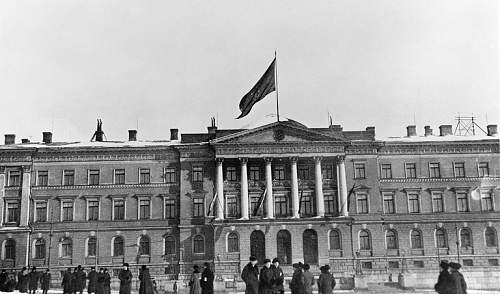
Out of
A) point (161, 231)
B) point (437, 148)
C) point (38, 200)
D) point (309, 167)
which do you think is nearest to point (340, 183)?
point (309, 167)

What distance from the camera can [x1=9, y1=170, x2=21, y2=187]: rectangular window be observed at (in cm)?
4716

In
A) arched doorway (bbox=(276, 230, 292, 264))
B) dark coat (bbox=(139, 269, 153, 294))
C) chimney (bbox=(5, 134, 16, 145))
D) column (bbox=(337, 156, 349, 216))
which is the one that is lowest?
dark coat (bbox=(139, 269, 153, 294))

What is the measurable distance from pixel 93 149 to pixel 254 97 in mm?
13602

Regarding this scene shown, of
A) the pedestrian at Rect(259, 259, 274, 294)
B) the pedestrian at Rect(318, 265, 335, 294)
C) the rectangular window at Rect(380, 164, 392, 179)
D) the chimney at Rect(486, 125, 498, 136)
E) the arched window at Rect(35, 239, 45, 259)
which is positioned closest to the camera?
the pedestrian at Rect(259, 259, 274, 294)

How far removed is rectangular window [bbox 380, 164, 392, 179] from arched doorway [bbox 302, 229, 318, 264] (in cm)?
747

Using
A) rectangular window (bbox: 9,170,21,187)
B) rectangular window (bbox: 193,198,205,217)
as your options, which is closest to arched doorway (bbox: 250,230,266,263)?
rectangular window (bbox: 193,198,205,217)

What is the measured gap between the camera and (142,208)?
155 feet

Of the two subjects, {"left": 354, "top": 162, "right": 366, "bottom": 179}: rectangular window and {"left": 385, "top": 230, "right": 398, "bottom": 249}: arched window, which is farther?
{"left": 354, "top": 162, "right": 366, "bottom": 179}: rectangular window

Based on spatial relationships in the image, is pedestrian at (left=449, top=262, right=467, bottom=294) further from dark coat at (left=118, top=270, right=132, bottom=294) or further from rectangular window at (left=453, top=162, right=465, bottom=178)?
rectangular window at (left=453, top=162, right=465, bottom=178)

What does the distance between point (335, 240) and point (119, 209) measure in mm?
17010

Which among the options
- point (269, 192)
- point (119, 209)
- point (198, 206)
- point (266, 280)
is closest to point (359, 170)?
point (269, 192)

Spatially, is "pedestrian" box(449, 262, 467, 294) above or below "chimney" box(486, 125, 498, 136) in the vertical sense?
below

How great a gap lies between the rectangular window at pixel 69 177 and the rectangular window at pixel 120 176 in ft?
11.0

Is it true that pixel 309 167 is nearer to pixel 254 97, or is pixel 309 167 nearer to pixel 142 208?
pixel 254 97
